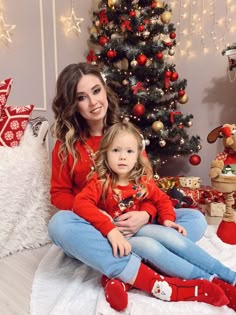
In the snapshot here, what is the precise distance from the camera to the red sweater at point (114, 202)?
121 centimetres

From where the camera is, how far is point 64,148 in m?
1.47

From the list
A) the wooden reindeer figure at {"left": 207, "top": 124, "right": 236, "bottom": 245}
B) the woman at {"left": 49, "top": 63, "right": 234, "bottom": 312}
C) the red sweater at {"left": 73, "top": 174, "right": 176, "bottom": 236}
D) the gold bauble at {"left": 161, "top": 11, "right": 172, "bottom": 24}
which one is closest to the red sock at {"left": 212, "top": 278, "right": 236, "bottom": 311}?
the woman at {"left": 49, "top": 63, "right": 234, "bottom": 312}

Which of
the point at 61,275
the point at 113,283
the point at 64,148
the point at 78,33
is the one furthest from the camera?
the point at 78,33

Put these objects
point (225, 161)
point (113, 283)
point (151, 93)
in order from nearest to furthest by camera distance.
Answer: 1. point (113, 283)
2. point (225, 161)
3. point (151, 93)

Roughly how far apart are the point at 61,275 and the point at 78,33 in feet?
6.94

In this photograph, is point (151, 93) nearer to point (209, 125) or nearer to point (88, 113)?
point (209, 125)

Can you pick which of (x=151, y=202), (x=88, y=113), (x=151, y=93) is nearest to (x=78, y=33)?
(x=151, y=93)

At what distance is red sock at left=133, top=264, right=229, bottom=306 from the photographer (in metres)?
1.10

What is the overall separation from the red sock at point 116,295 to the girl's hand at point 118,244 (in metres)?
0.09

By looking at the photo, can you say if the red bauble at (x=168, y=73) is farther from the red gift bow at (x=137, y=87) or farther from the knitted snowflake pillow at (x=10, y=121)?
the knitted snowflake pillow at (x=10, y=121)

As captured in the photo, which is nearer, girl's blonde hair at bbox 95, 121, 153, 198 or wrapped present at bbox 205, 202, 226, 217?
girl's blonde hair at bbox 95, 121, 153, 198

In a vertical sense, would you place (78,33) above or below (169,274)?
above

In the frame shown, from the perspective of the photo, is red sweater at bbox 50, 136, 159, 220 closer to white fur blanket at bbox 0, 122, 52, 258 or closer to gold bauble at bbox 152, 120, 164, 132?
white fur blanket at bbox 0, 122, 52, 258

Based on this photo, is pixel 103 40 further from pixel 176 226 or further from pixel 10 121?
pixel 176 226
